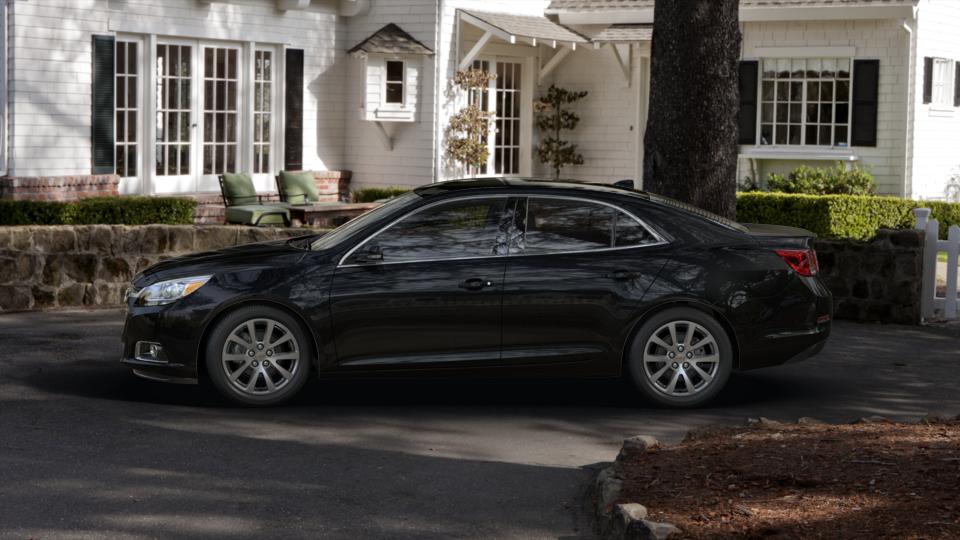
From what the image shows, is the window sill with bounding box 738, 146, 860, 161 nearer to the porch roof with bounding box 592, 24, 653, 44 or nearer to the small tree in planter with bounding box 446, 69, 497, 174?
the porch roof with bounding box 592, 24, 653, 44

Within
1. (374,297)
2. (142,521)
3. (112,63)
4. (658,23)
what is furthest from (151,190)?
(142,521)

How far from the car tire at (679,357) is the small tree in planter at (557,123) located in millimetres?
16855

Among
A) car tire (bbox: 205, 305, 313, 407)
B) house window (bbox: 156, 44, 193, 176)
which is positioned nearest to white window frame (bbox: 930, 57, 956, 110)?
house window (bbox: 156, 44, 193, 176)

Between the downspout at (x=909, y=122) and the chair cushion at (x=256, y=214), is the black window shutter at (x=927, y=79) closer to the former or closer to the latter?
the downspout at (x=909, y=122)

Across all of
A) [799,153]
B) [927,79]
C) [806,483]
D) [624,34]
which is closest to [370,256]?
[806,483]

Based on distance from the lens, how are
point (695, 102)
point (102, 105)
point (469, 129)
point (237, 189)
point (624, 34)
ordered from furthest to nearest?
point (624, 34) < point (469, 129) < point (237, 189) < point (102, 105) < point (695, 102)

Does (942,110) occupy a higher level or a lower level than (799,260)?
higher

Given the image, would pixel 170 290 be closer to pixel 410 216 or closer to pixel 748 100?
pixel 410 216

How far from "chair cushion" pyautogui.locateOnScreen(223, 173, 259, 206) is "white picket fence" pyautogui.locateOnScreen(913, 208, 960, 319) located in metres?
10.3

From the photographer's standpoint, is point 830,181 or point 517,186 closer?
point 517,186

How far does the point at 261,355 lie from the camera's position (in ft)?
29.8

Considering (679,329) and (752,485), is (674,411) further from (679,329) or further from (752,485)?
(752,485)

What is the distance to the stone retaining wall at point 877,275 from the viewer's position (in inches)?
527

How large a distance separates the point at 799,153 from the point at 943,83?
310 centimetres
